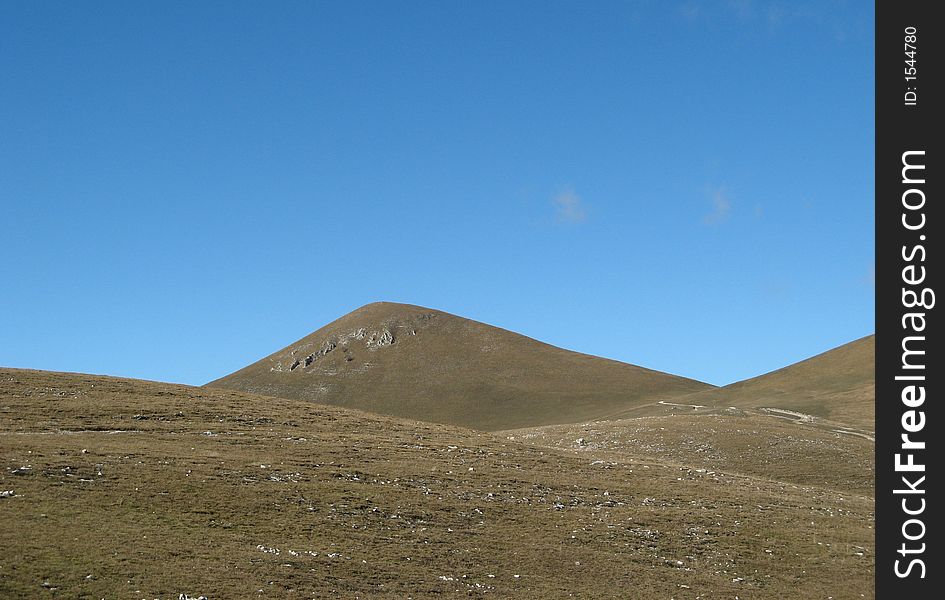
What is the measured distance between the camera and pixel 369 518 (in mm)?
41219

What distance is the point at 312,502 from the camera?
4212 centimetres

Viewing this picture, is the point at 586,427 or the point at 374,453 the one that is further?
the point at 586,427

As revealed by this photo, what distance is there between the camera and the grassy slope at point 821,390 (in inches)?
5002

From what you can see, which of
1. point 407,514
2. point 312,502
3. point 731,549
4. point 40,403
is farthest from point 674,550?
point 40,403

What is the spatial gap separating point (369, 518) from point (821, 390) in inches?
4883

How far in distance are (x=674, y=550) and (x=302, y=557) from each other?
57.1 feet

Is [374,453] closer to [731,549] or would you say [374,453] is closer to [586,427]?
[731,549]

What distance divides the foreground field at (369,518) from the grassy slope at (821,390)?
2512 inches

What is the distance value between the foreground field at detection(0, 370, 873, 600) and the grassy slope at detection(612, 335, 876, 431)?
63.8 metres
